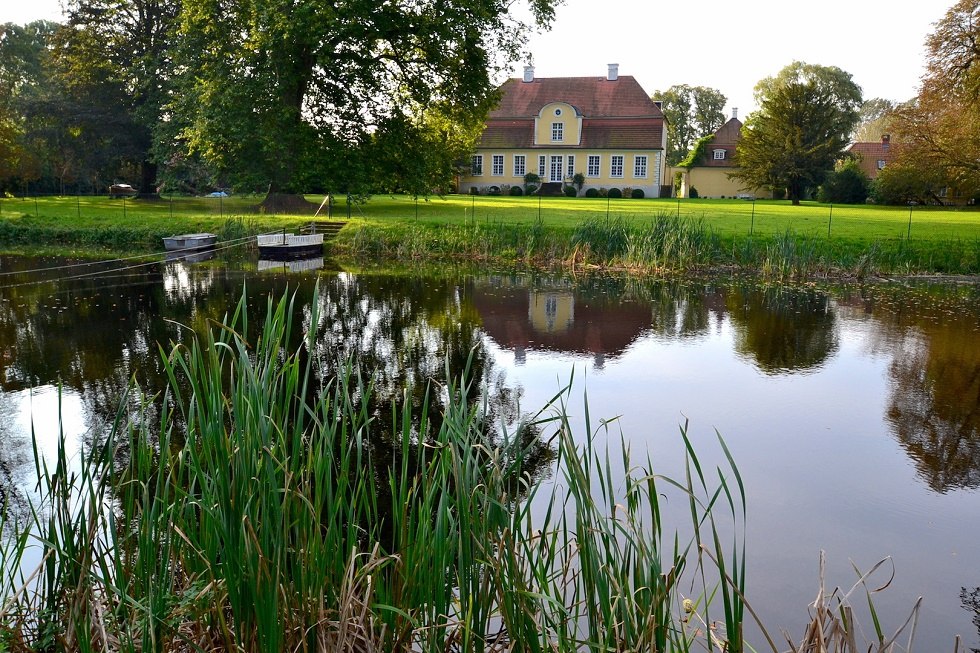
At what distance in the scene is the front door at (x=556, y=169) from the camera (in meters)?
46.5

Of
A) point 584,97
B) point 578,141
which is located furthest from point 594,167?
point 584,97

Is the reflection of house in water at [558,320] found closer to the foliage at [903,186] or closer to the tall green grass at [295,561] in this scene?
the tall green grass at [295,561]

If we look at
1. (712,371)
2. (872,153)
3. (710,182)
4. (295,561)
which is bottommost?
(712,371)

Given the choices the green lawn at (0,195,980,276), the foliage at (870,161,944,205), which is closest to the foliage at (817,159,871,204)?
the foliage at (870,161,944,205)

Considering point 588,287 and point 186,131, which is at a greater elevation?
point 186,131

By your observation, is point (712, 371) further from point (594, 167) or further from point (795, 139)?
point (594, 167)

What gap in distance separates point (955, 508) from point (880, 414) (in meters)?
2.57

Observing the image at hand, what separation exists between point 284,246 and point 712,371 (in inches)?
559

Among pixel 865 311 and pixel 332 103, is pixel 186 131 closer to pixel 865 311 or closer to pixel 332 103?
pixel 332 103

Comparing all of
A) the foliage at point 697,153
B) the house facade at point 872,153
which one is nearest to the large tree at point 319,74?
the foliage at point 697,153

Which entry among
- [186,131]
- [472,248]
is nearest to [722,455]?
[472,248]

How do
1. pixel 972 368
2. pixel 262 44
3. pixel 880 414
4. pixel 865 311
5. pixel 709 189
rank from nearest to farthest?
pixel 880 414, pixel 972 368, pixel 865 311, pixel 262 44, pixel 709 189

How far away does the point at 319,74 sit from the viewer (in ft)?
92.9

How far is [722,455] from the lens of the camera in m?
7.32
